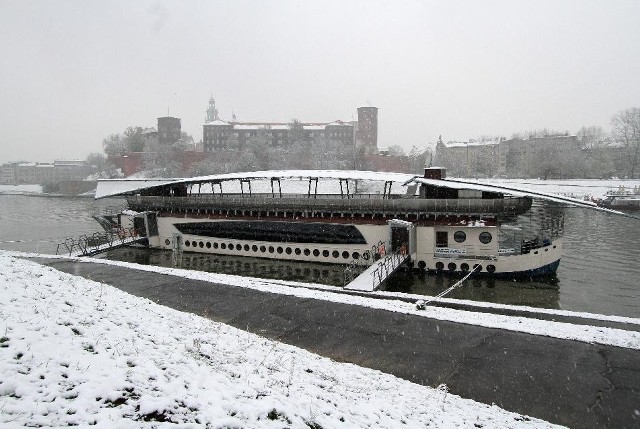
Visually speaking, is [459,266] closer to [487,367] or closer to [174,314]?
[487,367]

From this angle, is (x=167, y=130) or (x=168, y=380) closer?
(x=168, y=380)

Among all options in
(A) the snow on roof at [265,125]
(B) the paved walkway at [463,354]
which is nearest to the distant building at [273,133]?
(A) the snow on roof at [265,125]

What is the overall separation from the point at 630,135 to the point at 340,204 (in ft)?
357

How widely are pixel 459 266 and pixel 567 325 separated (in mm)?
15748

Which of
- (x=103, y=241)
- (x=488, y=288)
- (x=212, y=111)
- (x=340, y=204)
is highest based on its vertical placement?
(x=212, y=111)

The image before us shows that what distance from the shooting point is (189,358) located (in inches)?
355

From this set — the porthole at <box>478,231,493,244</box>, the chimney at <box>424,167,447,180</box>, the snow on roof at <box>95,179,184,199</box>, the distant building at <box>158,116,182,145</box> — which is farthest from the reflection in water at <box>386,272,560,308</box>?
the distant building at <box>158,116,182,145</box>

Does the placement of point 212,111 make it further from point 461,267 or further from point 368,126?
point 461,267

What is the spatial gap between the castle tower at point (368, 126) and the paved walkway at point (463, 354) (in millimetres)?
156415

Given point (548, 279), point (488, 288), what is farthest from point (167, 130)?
point (548, 279)

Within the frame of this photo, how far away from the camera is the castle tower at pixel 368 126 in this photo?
16862 cm

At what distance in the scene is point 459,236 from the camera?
3033cm

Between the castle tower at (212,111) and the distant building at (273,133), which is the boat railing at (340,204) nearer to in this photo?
the distant building at (273,133)

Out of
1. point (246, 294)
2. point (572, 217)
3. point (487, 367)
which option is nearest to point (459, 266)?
point (246, 294)
